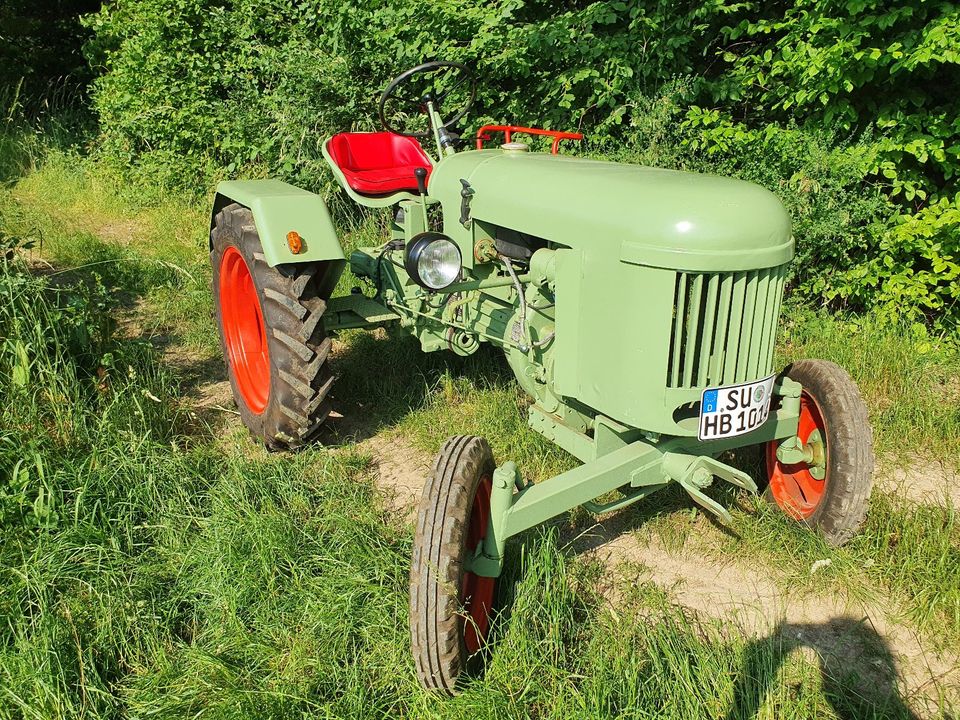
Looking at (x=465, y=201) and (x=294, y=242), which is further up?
(x=465, y=201)

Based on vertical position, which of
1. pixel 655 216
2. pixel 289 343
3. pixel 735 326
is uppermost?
pixel 655 216

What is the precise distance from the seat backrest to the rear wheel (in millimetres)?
2594

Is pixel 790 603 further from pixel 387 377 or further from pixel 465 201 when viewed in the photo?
pixel 387 377

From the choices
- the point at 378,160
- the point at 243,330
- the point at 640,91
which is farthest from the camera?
the point at 640,91

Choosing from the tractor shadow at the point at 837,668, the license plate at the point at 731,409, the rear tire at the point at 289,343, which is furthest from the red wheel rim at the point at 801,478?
the rear tire at the point at 289,343

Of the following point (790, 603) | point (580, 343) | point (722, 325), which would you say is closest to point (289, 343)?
point (580, 343)

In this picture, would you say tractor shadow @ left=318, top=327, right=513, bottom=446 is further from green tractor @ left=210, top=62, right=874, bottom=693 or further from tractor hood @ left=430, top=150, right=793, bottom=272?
tractor hood @ left=430, top=150, right=793, bottom=272

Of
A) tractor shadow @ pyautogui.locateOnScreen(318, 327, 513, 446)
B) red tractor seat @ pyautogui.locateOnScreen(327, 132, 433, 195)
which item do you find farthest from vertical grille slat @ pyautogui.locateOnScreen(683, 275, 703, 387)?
red tractor seat @ pyautogui.locateOnScreen(327, 132, 433, 195)

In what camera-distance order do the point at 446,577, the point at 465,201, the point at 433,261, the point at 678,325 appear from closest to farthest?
the point at 446,577 → the point at 678,325 → the point at 433,261 → the point at 465,201

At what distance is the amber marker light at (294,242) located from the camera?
325cm

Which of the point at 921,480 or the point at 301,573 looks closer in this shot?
the point at 301,573

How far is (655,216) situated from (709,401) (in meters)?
0.58

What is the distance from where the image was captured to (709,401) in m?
2.31

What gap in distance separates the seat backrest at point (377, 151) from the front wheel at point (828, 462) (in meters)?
2.47
